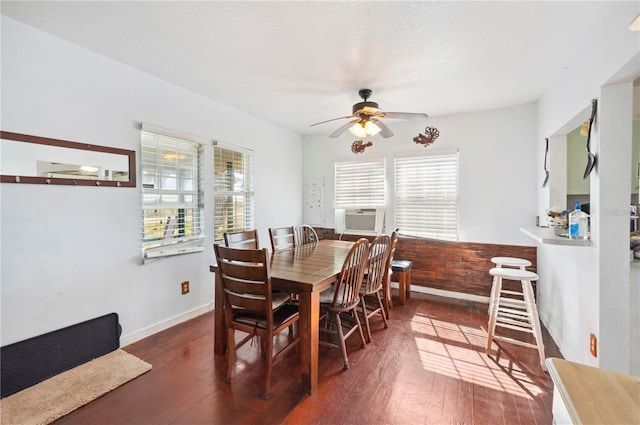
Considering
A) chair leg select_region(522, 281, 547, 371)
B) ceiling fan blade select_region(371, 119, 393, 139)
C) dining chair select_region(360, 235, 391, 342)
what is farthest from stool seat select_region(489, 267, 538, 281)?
ceiling fan blade select_region(371, 119, 393, 139)

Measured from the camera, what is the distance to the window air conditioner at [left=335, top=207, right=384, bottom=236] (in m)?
4.36

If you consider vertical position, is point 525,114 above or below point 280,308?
above

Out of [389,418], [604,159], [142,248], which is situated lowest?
[389,418]

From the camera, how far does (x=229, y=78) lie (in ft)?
9.00

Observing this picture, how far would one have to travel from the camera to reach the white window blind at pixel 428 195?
3838 millimetres

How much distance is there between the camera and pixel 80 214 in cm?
221

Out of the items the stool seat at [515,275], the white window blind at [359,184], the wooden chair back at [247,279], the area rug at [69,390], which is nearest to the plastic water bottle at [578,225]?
the stool seat at [515,275]

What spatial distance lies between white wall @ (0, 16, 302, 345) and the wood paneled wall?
2.85 meters

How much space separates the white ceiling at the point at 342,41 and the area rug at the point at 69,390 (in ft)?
8.13

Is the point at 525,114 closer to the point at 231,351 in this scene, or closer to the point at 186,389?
the point at 231,351

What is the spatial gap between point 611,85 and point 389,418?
7.82ft

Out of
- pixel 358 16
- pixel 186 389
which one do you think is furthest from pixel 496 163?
pixel 186 389

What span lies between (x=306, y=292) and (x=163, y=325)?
6.11 ft

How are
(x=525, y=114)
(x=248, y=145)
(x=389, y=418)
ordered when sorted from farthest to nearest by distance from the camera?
(x=248, y=145) < (x=525, y=114) < (x=389, y=418)
